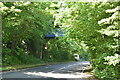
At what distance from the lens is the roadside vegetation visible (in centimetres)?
815

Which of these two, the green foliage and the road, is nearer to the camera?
the green foliage

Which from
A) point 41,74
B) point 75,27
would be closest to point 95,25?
point 75,27

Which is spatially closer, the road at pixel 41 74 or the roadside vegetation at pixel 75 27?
the roadside vegetation at pixel 75 27

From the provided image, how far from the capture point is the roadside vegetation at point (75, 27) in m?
8.15

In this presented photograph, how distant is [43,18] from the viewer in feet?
63.4

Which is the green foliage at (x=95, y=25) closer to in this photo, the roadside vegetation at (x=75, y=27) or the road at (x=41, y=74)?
the roadside vegetation at (x=75, y=27)

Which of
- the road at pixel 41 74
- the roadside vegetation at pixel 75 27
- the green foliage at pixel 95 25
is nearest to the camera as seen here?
the roadside vegetation at pixel 75 27

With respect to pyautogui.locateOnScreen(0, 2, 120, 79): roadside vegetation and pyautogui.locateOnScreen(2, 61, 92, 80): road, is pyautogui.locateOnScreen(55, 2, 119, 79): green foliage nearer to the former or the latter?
pyautogui.locateOnScreen(0, 2, 120, 79): roadside vegetation

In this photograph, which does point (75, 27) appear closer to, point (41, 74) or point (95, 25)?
point (95, 25)

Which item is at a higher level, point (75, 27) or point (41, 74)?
point (75, 27)

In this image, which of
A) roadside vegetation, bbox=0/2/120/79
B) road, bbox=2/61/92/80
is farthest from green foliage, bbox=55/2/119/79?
road, bbox=2/61/92/80

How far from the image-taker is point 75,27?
11.9 metres

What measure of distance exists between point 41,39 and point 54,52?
9.72 meters

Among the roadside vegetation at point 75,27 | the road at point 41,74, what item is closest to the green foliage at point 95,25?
the roadside vegetation at point 75,27
